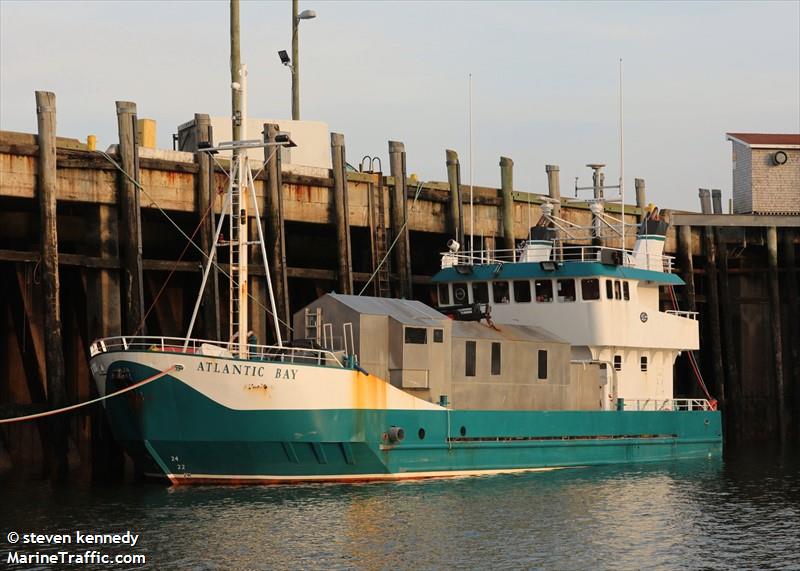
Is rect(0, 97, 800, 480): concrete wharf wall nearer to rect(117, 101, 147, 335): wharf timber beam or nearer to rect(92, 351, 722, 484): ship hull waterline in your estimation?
rect(117, 101, 147, 335): wharf timber beam

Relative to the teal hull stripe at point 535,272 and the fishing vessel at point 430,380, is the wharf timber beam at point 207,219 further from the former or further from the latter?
the teal hull stripe at point 535,272

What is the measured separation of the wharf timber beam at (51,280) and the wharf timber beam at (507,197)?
14.9 m

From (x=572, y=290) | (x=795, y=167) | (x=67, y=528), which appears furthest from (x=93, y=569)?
(x=795, y=167)

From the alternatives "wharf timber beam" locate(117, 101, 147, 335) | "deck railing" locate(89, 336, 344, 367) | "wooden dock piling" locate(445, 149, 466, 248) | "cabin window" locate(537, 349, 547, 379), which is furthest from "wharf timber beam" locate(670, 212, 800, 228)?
"wharf timber beam" locate(117, 101, 147, 335)

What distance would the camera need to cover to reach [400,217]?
3769cm

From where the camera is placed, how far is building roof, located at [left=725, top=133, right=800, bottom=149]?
1828 inches

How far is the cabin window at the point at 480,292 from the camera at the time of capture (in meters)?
35.9

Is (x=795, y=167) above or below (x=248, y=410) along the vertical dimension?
above

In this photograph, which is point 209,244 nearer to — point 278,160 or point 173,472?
point 278,160

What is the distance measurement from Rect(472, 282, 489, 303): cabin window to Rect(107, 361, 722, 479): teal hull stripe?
Result: 14.4 ft

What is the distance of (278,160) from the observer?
1356 inches

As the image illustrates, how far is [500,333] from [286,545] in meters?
11.6

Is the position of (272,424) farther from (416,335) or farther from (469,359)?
(469,359)

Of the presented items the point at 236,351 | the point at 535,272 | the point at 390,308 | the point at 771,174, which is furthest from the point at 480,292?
the point at 771,174
